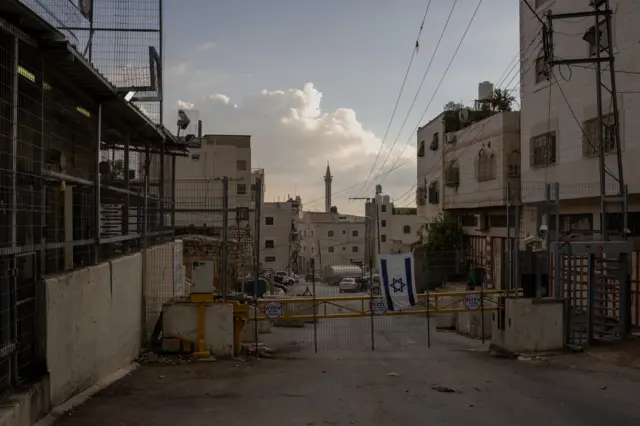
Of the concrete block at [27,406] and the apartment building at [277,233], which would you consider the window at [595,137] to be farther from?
the apartment building at [277,233]

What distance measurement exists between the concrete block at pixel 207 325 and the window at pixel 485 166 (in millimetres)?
17669

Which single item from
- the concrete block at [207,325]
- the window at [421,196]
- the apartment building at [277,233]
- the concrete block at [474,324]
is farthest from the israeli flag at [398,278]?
the apartment building at [277,233]

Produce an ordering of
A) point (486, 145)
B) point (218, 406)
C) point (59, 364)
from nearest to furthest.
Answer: point (59, 364), point (218, 406), point (486, 145)

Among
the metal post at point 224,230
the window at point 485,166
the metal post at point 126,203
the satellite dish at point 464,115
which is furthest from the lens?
the satellite dish at point 464,115

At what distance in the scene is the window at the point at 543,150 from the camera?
20625 millimetres

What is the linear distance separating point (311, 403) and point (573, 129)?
14.6m

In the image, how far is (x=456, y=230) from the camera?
32.3 m

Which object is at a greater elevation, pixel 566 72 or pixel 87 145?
pixel 566 72

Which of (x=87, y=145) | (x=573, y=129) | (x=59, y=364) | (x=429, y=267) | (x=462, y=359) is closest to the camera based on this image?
(x=59, y=364)

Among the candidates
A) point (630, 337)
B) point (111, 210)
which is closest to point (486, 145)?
point (630, 337)

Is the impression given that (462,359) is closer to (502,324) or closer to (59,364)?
(502,324)

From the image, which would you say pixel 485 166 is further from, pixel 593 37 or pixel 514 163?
pixel 593 37

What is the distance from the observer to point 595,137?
1794 cm

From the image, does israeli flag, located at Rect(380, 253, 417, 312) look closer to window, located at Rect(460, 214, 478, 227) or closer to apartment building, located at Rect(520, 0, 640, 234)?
apartment building, located at Rect(520, 0, 640, 234)
